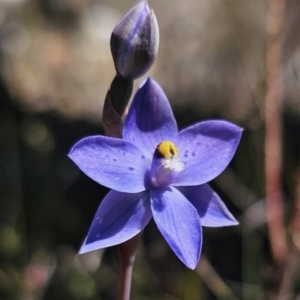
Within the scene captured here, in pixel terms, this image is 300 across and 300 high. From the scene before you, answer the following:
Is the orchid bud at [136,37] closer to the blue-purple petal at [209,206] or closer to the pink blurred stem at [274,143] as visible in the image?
the blue-purple petal at [209,206]

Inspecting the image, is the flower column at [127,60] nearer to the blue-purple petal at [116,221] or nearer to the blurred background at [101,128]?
the blue-purple petal at [116,221]

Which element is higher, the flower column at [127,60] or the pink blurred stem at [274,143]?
the flower column at [127,60]

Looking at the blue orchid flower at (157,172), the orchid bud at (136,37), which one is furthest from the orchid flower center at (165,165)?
the orchid bud at (136,37)

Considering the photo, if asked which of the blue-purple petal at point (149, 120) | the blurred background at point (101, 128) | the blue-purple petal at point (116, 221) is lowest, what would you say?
the blurred background at point (101, 128)

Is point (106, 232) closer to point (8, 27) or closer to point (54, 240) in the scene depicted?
point (54, 240)

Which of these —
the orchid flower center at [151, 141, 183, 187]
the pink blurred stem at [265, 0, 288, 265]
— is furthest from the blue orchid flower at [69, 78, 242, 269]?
the pink blurred stem at [265, 0, 288, 265]

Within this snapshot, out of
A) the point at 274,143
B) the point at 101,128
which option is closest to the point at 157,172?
the point at 274,143

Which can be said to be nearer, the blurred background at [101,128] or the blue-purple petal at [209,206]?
the blue-purple petal at [209,206]

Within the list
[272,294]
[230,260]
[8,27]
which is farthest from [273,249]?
[8,27]

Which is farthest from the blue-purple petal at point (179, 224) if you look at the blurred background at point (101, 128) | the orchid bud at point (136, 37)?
the blurred background at point (101, 128)
